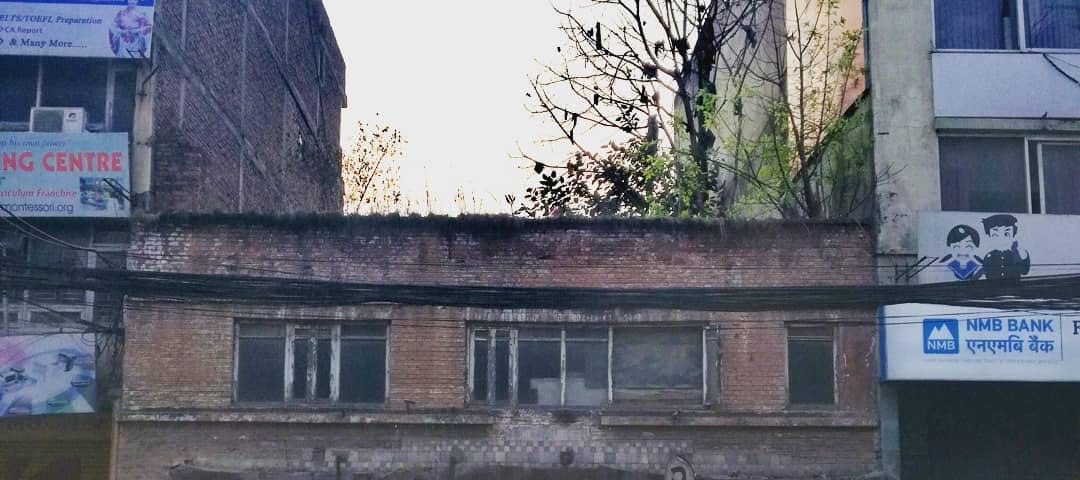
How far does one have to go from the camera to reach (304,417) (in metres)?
16.7

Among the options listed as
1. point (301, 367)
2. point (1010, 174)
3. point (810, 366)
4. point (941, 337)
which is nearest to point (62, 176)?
point (301, 367)

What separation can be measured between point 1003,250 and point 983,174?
1308 millimetres

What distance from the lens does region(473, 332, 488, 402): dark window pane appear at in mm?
17250

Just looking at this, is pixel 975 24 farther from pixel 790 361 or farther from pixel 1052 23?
pixel 790 361

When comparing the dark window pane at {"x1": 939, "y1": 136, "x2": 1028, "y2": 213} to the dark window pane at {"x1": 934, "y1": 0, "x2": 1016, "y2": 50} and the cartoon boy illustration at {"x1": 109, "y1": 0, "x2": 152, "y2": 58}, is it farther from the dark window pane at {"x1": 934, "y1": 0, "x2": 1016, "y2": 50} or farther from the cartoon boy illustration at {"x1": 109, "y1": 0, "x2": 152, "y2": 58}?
the cartoon boy illustration at {"x1": 109, "y1": 0, "x2": 152, "y2": 58}

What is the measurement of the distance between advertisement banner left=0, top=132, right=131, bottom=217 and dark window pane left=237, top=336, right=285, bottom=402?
2875 mm

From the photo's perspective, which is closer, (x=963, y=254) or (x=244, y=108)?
(x=963, y=254)

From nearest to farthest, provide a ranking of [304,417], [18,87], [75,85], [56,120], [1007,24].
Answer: [304,417], [1007,24], [56,120], [18,87], [75,85]

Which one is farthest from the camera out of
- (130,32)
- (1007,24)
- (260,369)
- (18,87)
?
(18,87)

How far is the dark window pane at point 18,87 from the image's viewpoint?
1869cm

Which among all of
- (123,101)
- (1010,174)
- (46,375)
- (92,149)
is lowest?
(46,375)

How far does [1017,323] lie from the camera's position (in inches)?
649

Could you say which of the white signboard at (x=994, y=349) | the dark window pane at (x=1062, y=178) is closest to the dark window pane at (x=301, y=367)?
the white signboard at (x=994, y=349)

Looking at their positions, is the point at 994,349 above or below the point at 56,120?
below
